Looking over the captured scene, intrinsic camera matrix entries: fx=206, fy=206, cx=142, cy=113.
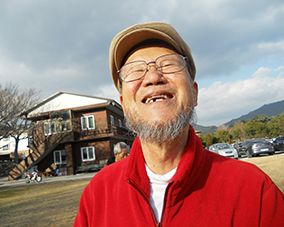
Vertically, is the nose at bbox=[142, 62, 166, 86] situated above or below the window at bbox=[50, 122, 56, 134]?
below

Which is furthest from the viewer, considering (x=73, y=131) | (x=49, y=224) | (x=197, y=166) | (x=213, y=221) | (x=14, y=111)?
(x=73, y=131)

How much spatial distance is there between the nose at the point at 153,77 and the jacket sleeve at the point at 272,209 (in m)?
1.05

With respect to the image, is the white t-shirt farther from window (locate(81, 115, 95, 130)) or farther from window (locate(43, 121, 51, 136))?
window (locate(43, 121, 51, 136))

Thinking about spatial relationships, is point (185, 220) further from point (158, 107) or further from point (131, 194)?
point (158, 107)

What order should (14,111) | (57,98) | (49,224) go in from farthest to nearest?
(57,98)
(14,111)
(49,224)

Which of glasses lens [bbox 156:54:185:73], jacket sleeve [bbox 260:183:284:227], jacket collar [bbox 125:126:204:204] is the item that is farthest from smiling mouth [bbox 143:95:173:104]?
jacket sleeve [bbox 260:183:284:227]

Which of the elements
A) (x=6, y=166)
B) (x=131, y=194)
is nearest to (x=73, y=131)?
(x=6, y=166)

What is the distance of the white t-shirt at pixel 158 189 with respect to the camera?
1495 millimetres

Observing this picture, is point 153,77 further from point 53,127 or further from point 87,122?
point 53,127

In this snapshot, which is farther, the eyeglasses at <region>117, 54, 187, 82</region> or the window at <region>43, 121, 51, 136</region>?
the window at <region>43, 121, 51, 136</region>

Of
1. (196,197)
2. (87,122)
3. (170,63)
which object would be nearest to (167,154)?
(196,197)

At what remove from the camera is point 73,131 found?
2464 cm

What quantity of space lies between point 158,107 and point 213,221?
839 mm

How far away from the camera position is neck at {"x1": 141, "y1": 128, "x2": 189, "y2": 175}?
5.41ft
